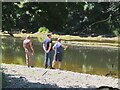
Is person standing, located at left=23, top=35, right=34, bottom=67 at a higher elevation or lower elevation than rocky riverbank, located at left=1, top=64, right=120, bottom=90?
higher

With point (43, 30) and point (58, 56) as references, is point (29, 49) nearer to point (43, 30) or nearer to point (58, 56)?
point (58, 56)

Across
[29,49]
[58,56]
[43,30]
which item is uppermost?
[29,49]

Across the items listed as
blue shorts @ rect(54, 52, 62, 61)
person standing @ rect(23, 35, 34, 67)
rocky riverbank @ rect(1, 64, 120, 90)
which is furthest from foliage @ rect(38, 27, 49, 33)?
rocky riverbank @ rect(1, 64, 120, 90)

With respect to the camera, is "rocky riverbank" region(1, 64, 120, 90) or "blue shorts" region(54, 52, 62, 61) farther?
"blue shorts" region(54, 52, 62, 61)

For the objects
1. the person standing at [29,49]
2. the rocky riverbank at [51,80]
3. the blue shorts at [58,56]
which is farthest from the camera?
the blue shorts at [58,56]

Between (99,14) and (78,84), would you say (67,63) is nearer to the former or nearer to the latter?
(78,84)

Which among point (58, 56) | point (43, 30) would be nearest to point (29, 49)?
point (58, 56)

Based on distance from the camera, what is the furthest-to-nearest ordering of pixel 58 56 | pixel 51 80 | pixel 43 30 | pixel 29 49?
pixel 43 30
pixel 58 56
pixel 29 49
pixel 51 80

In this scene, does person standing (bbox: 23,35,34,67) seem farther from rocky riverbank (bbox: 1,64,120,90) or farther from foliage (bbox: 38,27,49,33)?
foliage (bbox: 38,27,49,33)

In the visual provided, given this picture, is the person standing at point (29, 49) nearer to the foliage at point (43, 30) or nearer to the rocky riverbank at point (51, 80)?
the rocky riverbank at point (51, 80)

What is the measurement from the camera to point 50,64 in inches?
741

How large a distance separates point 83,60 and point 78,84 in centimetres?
1272

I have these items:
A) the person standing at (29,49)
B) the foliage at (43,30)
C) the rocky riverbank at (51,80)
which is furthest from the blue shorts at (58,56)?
the foliage at (43,30)

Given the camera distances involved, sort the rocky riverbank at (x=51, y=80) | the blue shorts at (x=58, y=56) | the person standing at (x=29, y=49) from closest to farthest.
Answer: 1. the rocky riverbank at (x=51, y=80)
2. the person standing at (x=29, y=49)
3. the blue shorts at (x=58, y=56)
